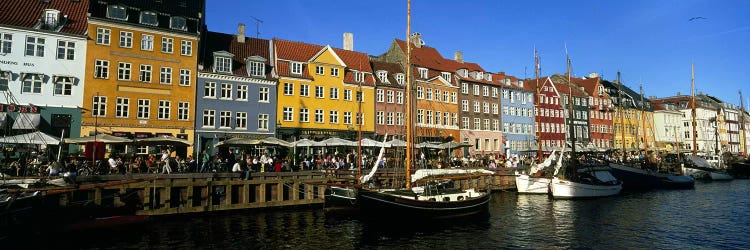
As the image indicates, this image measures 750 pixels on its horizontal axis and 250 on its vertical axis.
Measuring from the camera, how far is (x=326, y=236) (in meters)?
21.2

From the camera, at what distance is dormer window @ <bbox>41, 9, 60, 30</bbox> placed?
36.9 metres

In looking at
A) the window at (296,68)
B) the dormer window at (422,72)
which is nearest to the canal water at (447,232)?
the window at (296,68)

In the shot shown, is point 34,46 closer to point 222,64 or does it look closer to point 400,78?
point 222,64

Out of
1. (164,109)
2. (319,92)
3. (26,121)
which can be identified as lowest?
(26,121)

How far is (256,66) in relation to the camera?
1788 inches

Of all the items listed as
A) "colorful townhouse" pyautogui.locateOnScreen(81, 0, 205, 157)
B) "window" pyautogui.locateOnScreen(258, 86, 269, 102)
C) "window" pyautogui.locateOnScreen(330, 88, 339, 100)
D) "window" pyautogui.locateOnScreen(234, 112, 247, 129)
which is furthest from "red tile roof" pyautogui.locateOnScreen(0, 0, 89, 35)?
"window" pyautogui.locateOnScreen(330, 88, 339, 100)

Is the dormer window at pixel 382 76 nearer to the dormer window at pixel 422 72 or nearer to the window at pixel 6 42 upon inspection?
the dormer window at pixel 422 72

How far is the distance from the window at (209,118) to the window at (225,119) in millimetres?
612

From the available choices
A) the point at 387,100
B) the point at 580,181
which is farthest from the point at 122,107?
the point at 580,181

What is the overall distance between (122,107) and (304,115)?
648 inches

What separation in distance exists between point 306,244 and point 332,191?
675cm

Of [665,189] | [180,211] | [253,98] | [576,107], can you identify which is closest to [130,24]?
[253,98]

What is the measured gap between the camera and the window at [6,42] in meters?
35.2

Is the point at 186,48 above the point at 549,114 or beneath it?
above
